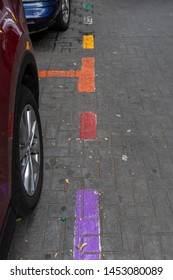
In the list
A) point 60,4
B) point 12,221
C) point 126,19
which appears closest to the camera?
point 12,221

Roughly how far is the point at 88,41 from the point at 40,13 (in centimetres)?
117

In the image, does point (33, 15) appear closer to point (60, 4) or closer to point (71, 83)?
point (60, 4)

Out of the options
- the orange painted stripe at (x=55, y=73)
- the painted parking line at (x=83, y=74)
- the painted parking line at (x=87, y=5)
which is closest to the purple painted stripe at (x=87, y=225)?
the painted parking line at (x=83, y=74)

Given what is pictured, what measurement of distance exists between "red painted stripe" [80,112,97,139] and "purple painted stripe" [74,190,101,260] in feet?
3.01

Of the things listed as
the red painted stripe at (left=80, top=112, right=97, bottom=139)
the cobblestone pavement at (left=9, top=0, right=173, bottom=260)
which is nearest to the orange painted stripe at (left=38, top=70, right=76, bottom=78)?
the cobblestone pavement at (left=9, top=0, right=173, bottom=260)

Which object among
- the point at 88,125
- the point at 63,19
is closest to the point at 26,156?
the point at 88,125

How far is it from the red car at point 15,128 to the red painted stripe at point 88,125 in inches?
34.5

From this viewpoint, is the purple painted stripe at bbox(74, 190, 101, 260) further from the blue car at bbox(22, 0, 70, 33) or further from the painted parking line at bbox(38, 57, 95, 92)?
the blue car at bbox(22, 0, 70, 33)

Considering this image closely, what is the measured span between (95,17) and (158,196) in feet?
19.3

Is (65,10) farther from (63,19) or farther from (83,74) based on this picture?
(83,74)

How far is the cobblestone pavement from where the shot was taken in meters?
2.72

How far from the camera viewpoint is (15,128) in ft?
7.23

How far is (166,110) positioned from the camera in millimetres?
4316
